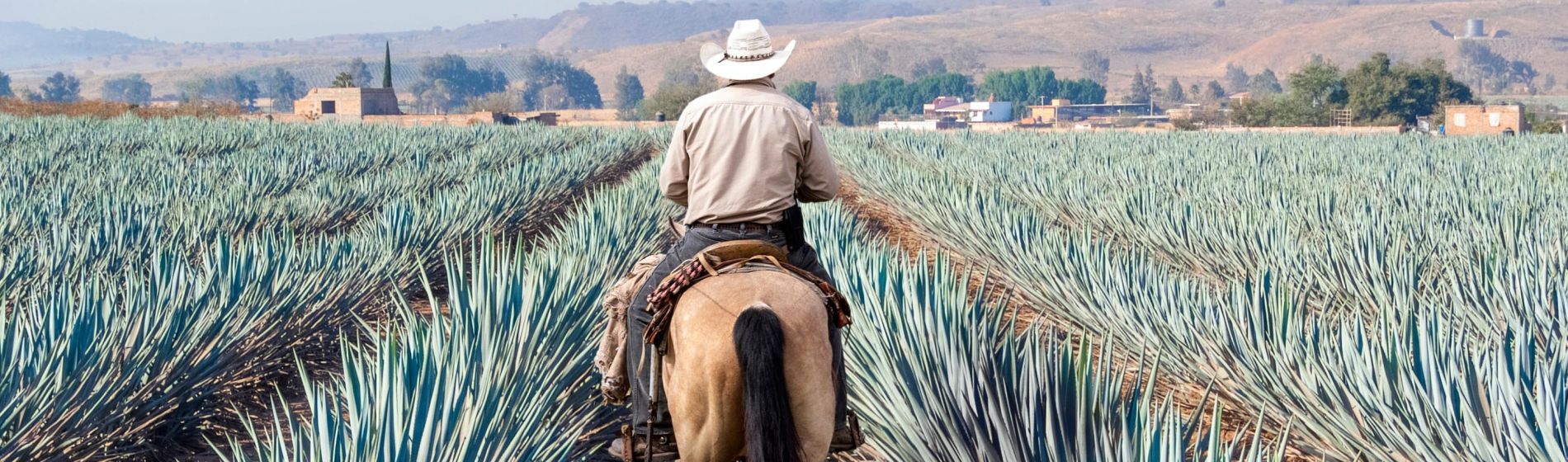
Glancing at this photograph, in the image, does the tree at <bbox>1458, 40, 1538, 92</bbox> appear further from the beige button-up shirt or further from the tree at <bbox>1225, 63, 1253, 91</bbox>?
the beige button-up shirt

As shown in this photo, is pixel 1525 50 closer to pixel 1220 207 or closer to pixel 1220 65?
pixel 1220 65

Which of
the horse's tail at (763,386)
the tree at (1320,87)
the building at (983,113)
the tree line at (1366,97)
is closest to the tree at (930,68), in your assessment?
the building at (983,113)

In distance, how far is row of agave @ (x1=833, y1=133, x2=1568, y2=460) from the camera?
2.91 m

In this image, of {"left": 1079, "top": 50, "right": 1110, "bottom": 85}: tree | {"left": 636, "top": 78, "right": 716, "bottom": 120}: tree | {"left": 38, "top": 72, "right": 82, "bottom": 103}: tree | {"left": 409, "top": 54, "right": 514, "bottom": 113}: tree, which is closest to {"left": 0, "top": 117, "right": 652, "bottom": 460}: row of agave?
{"left": 636, "top": 78, "right": 716, "bottom": 120}: tree

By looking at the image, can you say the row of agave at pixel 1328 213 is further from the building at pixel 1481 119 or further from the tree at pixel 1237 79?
the tree at pixel 1237 79

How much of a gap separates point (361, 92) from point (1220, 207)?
59.1 meters

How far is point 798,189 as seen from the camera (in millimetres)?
3252

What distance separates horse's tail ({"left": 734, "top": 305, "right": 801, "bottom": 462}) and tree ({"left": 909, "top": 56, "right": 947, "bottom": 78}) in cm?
16298

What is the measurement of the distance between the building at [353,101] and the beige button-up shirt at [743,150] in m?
61.3

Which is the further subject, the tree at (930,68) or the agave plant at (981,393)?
the tree at (930,68)

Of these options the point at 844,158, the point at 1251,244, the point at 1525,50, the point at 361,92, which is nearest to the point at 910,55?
the point at 1525,50

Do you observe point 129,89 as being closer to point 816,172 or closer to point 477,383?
point 477,383

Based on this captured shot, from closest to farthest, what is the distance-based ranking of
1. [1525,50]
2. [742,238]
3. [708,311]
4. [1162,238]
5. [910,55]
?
[708,311] < [742,238] < [1162,238] < [1525,50] < [910,55]

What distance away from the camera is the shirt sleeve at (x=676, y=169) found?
3074mm
